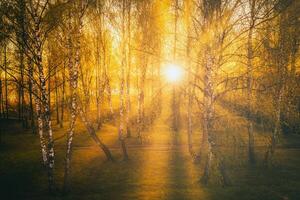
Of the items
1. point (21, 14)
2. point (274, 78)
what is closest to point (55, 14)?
point (21, 14)

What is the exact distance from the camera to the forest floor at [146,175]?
40.6 feet

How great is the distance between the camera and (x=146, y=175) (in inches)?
595

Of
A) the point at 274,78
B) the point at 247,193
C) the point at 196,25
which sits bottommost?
the point at 247,193

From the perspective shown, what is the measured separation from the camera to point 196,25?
1277 cm

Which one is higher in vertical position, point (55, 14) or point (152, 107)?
point (55, 14)

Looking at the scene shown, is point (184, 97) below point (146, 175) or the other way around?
the other way around

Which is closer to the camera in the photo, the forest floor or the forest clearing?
the forest clearing

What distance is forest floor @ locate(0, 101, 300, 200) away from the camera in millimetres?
12383

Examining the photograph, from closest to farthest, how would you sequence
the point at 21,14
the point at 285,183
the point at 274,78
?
1. the point at 21,14
2. the point at 285,183
3. the point at 274,78

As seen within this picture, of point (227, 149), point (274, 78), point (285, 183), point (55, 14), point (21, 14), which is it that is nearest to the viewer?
point (21, 14)

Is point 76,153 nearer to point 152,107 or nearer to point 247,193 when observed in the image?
point 152,107

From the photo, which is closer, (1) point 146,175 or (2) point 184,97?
(1) point 146,175

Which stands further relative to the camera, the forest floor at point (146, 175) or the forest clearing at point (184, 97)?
the forest floor at point (146, 175)

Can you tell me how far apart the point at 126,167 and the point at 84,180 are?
303 cm
